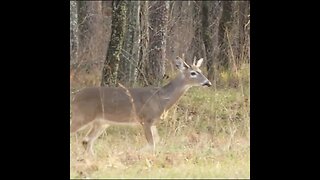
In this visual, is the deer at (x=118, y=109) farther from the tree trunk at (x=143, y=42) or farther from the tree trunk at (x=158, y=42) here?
the tree trunk at (x=158, y=42)

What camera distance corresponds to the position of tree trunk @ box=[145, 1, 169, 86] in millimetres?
14031

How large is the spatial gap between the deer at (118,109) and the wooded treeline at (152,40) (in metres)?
1.01

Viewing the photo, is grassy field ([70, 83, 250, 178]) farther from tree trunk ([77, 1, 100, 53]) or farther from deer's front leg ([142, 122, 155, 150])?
tree trunk ([77, 1, 100, 53])

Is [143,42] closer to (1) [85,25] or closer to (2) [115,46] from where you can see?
(2) [115,46]

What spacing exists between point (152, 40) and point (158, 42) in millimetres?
213

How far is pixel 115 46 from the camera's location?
12789 millimetres

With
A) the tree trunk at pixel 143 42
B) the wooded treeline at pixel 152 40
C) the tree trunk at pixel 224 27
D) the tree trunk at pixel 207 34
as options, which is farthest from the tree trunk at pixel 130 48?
the tree trunk at pixel 224 27

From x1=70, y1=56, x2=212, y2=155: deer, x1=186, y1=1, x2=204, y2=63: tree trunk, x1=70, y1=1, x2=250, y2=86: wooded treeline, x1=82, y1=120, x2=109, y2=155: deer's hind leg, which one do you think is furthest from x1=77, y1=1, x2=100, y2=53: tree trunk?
x1=82, y1=120, x2=109, y2=155: deer's hind leg

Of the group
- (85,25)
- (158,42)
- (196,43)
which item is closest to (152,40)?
(158,42)

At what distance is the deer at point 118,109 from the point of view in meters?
9.81
